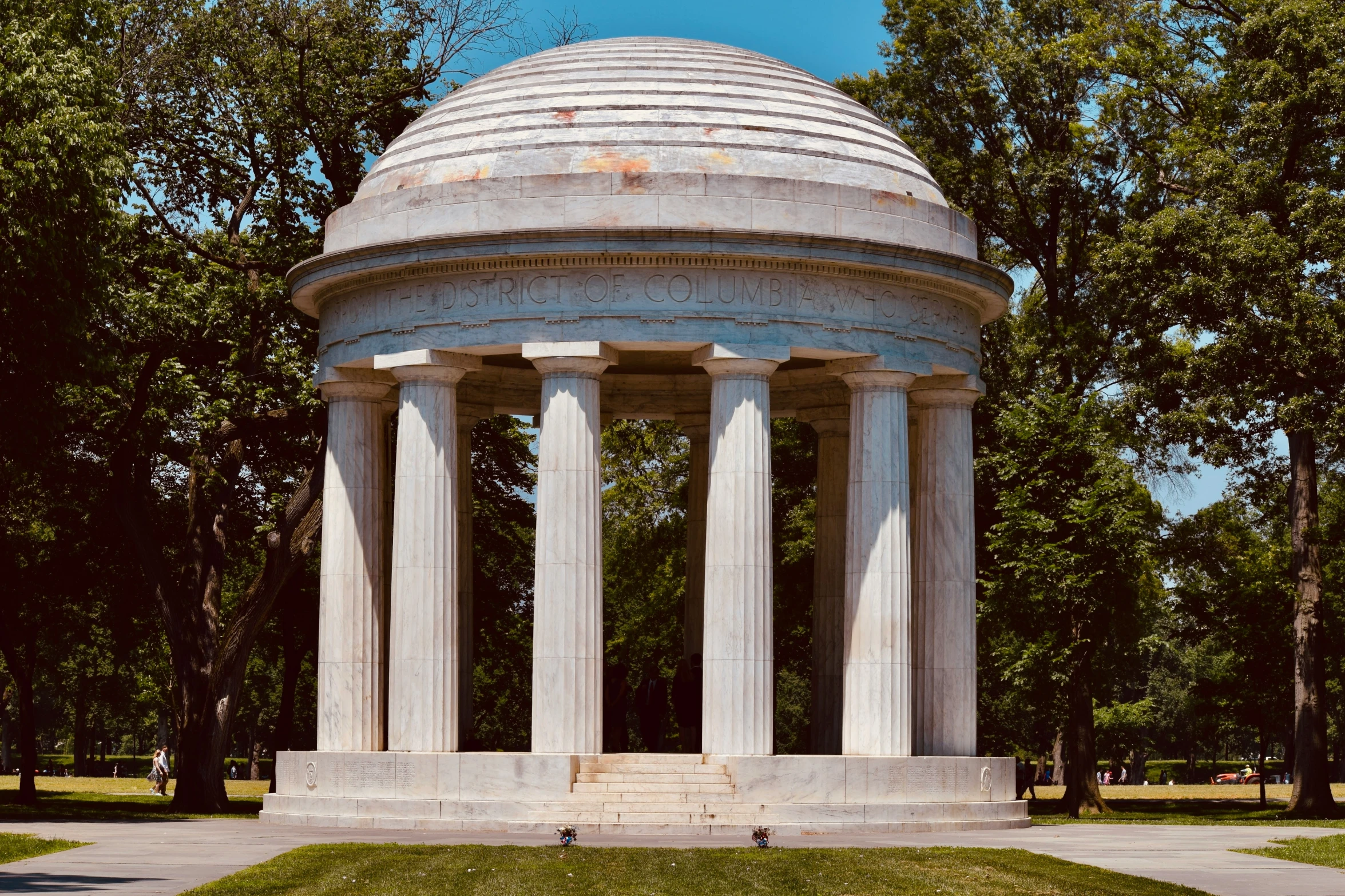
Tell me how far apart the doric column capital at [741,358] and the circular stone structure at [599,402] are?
0.22ft

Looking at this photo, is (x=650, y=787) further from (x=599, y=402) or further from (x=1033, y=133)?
(x=1033, y=133)

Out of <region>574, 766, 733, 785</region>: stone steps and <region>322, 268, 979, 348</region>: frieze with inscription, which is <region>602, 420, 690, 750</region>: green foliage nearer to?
<region>322, 268, 979, 348</region>: frieze with inscription

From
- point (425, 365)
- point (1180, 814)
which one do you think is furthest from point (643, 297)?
point (1180, 814)

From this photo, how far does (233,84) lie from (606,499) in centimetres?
3432

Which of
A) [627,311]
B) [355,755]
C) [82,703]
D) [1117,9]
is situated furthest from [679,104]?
[82,703]

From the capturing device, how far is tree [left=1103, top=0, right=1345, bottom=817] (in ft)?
197

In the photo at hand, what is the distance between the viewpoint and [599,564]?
4812 centimetres

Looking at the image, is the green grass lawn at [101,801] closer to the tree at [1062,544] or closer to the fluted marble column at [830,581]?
the fluted marble column at [830,581]

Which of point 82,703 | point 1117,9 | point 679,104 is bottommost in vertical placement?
point 82,703

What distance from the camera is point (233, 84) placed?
63.3 meters

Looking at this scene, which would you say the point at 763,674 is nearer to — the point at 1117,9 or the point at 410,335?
the point at 410,335

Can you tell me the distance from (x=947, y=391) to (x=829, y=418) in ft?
22.1

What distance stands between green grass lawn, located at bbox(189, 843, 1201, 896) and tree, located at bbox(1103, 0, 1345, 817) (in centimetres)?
2847

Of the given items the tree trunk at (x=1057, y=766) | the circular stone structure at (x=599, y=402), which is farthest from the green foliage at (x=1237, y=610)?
the tree trunk at (x=1057, y=766)
